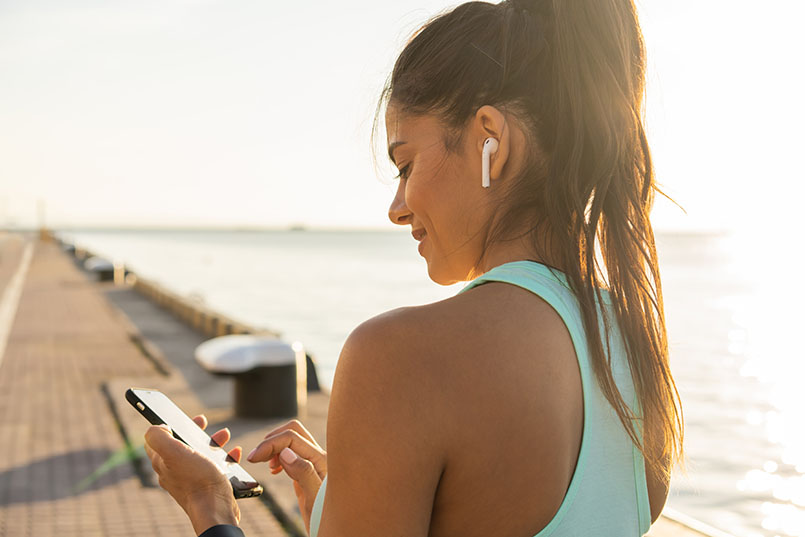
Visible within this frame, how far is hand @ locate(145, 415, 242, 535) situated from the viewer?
1.44 m

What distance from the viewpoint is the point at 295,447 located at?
1.78 meters

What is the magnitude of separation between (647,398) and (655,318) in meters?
0.15

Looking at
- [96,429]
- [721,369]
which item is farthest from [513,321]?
[721,369]

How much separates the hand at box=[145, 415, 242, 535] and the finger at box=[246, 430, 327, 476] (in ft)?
0.77

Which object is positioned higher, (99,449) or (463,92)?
(463,92)

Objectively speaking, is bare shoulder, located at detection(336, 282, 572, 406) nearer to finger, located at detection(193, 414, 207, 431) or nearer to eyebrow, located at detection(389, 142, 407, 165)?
eyebrow, located at detection(389, 142, 407, 165)

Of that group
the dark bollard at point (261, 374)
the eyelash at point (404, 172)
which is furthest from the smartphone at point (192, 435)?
the dark bollard at point (261, 374)

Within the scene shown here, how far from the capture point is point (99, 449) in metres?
6.99

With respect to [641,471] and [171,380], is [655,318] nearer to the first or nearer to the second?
[641,471]

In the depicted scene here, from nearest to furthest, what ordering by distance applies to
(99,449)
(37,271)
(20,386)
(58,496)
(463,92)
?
1. (463,92)
2. (58,496)
3. (99,449)
4. (20,386)
5. (37,271)

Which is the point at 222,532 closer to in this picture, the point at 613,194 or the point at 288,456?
the point at 288,456

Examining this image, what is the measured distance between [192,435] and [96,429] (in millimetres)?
6419

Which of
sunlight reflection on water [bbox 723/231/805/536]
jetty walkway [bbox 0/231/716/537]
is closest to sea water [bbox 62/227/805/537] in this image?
sunlight reflection on water [bbox 723/231/805/536]

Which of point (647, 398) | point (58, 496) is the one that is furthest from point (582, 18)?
point (58, 496)
